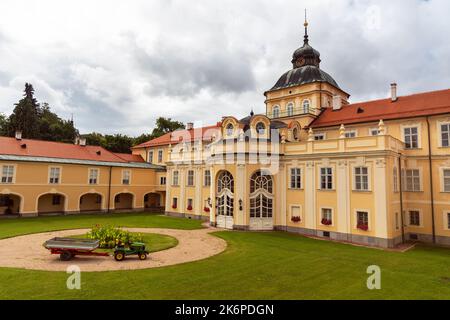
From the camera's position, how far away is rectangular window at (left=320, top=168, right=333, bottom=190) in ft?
71.6

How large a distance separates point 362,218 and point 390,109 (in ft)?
34.0

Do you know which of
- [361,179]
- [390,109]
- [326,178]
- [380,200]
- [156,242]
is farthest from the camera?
[390,109]

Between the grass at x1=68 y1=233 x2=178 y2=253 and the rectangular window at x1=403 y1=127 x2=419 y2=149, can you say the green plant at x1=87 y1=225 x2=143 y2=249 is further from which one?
the rectangular window at x1=403 y1=127 x2=419 y2=149

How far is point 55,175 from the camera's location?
104 feet

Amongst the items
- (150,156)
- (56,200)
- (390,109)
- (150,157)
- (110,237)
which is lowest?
(110,237)

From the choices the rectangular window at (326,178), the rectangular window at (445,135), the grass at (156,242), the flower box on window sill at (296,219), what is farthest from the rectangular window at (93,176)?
the rectangular window at (445,135)

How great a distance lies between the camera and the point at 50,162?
31031mm

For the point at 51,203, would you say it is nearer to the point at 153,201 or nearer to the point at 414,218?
the point at 153,201

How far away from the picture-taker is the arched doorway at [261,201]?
23.8 metres

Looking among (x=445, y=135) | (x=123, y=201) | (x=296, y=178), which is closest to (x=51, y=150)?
(x=123, y=201)

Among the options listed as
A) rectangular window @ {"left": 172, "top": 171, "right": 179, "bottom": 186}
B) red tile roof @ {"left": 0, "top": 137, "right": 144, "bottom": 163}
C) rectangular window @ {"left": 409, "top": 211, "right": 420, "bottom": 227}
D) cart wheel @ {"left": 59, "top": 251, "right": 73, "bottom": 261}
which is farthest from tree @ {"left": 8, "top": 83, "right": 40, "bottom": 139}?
rectangular window @ {"left": 409, "top": 211, "right": 420, "bottom": 227}

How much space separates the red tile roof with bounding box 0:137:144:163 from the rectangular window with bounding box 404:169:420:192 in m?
31.6

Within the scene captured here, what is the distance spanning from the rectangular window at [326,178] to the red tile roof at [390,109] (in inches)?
230
